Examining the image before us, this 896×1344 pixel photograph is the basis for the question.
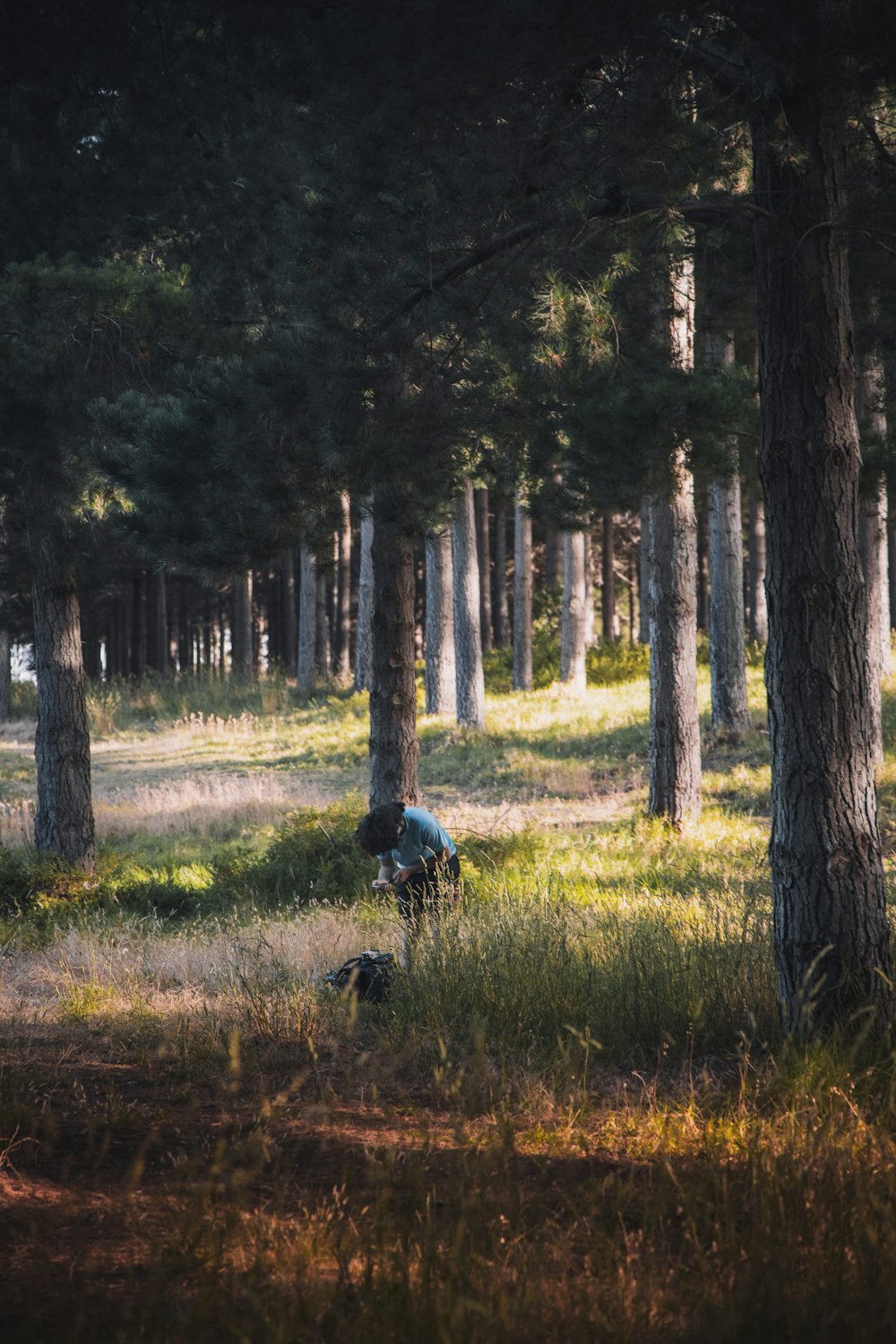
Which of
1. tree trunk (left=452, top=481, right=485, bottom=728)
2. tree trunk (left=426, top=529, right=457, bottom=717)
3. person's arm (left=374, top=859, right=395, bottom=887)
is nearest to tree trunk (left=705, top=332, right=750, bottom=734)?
tree trunk (left=452, top=481, right=485, bottom=728)

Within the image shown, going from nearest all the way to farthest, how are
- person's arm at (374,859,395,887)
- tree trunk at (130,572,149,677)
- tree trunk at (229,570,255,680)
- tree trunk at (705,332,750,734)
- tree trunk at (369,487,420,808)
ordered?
person's arm at (374,859,395,887), tree trunk at (369,487,420,808), tree trunk at (705,332,750,734), tree trunk at (229,570,255,680), tree trunk at (130,572,149,677)

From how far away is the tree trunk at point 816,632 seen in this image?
4262mm

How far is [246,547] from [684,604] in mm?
5508

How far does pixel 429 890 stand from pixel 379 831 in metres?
0.63

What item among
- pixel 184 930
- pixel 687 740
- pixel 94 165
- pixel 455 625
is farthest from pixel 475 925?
pixel 455 625

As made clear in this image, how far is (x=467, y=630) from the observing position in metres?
19.5

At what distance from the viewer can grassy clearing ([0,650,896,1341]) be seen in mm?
2453

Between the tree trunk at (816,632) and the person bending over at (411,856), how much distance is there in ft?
9.46

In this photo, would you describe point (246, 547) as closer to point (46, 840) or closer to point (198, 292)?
point (198, 292)

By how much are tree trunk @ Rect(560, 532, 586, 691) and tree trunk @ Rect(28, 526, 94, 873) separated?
13.2 metres

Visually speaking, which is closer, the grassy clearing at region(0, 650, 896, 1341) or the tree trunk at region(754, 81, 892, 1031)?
the grassy clearing at region(0, 650, 896, 1341)

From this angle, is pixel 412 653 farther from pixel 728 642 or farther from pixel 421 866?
pixel 728 642

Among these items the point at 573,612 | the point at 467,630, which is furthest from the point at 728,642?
the point at 573,612

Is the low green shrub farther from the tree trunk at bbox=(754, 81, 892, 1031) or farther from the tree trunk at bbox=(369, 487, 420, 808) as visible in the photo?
the tree trunk at bbox=(754, 81, 892, 1031)
